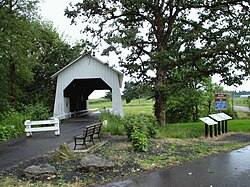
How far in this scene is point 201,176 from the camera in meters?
7.19

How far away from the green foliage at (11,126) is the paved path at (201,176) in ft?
33.1

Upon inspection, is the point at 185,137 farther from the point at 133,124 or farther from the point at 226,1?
the point at 226,1

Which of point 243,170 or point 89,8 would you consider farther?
point 89,8

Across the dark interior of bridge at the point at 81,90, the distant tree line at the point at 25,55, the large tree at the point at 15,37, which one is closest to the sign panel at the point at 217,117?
the distant tree line at the point at 25,55

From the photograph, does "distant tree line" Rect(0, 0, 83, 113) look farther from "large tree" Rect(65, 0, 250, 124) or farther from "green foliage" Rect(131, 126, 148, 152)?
"green foliage" Rect(131, 126, 148, 152)

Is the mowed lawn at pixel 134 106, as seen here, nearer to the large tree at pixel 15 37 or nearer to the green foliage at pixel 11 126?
the large tree at pixel 15 37

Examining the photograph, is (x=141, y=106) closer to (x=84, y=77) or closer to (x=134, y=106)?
(x=134, y=106)

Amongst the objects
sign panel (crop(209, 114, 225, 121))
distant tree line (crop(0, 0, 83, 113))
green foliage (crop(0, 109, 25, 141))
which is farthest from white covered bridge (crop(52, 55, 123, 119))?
sign panel (crop(209, 114, 225, 121))

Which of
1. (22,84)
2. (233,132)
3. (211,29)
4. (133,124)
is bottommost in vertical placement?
(233,132)

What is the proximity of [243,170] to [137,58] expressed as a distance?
14499 mm

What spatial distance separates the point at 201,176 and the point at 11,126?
12.3 metres

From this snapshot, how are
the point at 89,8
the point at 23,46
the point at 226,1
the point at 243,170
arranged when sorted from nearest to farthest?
the point at 243,170 < the point at 226,1 < the point at 89,8 < the point at 23,46

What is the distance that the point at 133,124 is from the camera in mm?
11609

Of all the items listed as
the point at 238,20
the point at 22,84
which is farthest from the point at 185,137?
the point at 22,84
